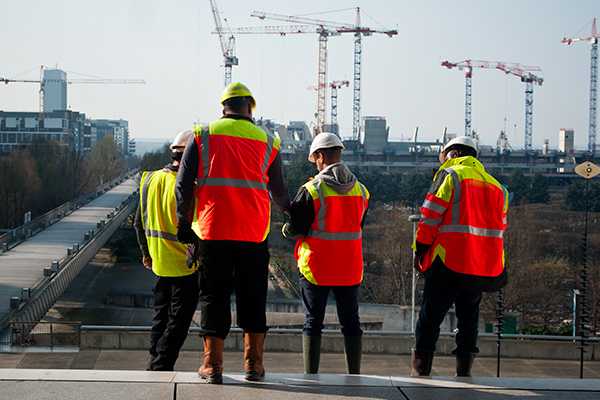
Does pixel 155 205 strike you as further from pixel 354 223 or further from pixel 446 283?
pixel 446 283

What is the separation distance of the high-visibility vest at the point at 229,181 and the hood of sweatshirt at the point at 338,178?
0.64m

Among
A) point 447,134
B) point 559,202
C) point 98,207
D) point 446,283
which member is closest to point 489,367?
point 446,283

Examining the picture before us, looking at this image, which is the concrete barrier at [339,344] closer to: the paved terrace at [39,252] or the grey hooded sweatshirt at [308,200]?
the grey hooded sweatshirt at [308,200]

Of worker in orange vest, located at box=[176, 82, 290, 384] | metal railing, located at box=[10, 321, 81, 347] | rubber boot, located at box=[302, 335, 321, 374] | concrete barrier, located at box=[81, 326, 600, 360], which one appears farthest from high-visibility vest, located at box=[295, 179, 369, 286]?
metal railing, located at box=[10, 321, 81, 347]

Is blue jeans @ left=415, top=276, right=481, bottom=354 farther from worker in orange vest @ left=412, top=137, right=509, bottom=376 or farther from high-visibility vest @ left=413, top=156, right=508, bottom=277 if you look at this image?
high-visibility vest @ left=413, top=156, right=508, bottom=277

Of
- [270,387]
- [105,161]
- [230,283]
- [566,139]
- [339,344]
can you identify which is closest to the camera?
[270,387]

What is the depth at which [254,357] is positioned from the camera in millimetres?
3760

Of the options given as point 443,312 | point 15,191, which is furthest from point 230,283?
point 15,191

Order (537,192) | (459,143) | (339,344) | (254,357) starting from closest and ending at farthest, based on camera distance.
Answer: (254,357) < (459,143) < (339,344) < (537,192)

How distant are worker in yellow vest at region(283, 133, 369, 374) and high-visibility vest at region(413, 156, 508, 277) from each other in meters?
0.52

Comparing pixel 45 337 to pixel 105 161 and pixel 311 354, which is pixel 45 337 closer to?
pixel 311 354

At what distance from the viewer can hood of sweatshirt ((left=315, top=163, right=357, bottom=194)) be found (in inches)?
170

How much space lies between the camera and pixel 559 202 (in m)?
85.2

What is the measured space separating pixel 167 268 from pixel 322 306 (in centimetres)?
117
